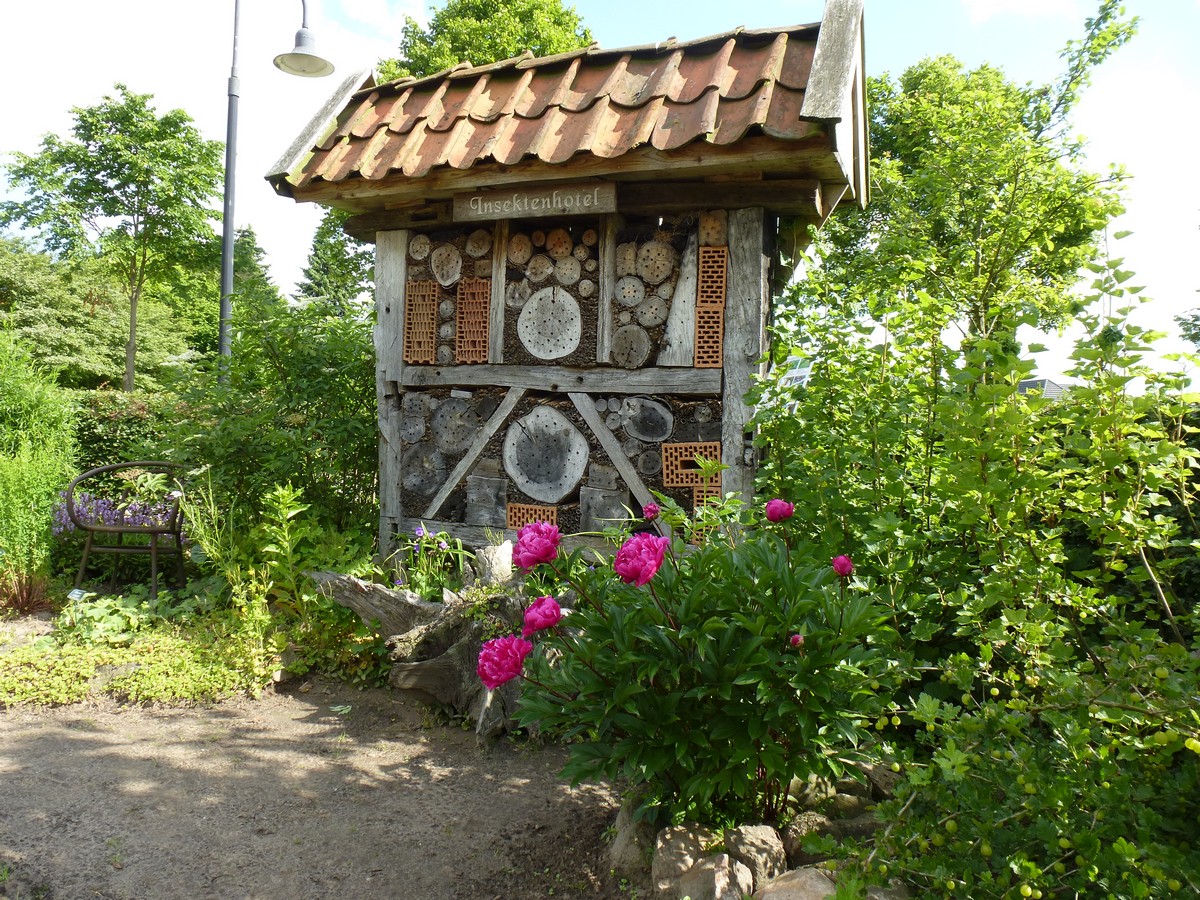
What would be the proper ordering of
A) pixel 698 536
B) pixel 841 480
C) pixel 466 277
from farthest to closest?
pixel 466 277, pixel 698 536, pixel 841 480

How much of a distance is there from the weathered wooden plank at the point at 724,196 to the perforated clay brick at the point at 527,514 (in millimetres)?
2034

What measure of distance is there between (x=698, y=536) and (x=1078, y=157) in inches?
372

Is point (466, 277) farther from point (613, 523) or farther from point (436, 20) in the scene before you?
point (436, 20)

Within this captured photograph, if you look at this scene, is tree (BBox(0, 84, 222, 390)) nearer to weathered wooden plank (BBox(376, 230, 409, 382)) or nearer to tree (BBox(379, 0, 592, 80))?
tree (BBox(379, 0, 592, 80))

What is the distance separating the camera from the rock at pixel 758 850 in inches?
94.7

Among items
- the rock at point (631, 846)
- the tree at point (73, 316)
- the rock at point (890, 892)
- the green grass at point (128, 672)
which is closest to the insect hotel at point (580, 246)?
the green grass at point (128, 672)

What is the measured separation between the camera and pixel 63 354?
19.4m

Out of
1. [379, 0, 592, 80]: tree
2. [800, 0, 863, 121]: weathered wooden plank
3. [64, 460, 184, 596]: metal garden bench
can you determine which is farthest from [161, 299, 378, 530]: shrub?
[379, 0, 592, 80]: tree

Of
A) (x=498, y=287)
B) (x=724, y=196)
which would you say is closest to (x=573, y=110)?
(x=724, y=196)

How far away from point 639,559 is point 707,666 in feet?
1.43

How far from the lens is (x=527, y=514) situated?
218 inches

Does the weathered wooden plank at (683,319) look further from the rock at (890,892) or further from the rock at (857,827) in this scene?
the rock at (890,892)

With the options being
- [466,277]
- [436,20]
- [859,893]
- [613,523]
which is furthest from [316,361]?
[436,20]

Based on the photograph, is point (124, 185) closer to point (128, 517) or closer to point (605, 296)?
point (128, 517)
